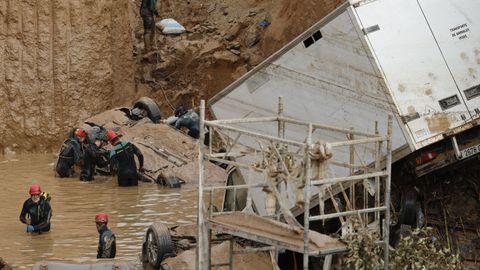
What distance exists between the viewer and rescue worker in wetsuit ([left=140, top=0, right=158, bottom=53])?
113 ft

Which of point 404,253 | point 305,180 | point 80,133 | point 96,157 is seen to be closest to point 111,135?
point 96,157

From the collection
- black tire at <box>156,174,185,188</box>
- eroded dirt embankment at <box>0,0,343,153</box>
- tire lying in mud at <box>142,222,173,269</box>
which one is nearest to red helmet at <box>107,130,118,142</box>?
black tire at <box>156,174,185,188</box>

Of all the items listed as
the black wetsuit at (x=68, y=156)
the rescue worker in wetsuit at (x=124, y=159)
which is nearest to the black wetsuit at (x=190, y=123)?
the rescue worker in wetsuit at (x=124, y=159)

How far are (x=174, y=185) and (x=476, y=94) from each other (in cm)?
992

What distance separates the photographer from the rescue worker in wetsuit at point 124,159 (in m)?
26.4

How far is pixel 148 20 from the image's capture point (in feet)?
114

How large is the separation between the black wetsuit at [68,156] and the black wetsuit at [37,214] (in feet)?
18.1

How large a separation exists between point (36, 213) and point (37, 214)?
0.04m

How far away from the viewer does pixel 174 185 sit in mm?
26797

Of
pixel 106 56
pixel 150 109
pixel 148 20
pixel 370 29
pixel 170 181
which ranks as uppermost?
pixel 148 20

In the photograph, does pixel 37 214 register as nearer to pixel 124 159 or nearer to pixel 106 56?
pixel 124 159

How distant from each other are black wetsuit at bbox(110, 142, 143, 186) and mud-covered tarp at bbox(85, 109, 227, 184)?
0.67 metres

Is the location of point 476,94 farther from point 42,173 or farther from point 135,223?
point 42,173

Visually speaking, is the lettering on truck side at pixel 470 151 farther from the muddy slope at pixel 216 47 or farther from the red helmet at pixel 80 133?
the muddy slope at pixel 216 47
